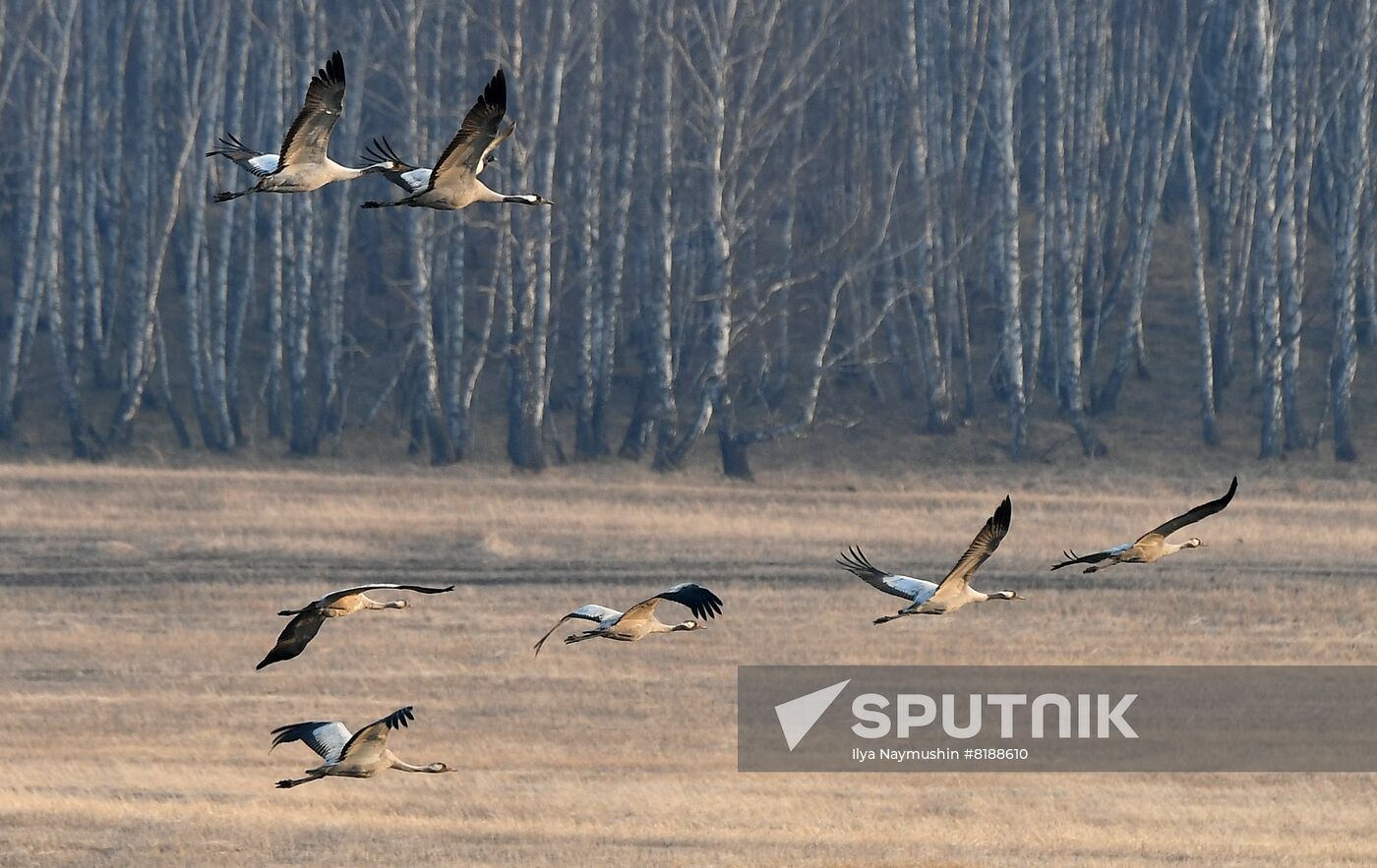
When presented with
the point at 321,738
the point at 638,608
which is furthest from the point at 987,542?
the point at 321,738

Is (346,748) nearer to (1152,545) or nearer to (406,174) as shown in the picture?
(406,174)

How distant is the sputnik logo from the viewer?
56.6ft

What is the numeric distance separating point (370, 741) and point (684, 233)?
28042 mm

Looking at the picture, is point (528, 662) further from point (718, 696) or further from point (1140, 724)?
point (1140, 724)

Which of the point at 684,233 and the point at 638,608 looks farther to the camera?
the point at 684,233

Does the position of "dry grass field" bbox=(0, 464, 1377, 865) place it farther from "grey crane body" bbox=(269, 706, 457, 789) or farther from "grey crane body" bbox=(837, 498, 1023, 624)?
"grey crane body" bbox=(837, 498, 1023, 624)

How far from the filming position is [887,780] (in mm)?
16047

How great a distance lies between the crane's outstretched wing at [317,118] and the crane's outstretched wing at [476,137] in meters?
0.39

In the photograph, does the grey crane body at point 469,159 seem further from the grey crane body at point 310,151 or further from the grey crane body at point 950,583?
the grey crane body at point 950,583

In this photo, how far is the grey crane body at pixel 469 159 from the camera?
742 cm

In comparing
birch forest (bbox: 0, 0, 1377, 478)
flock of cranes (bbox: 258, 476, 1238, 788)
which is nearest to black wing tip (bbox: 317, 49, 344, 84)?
flock of cranes (bbox: 258, 476, 1238, 788)

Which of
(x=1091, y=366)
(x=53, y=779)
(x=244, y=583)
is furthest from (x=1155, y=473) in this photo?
(x=53, y=779)

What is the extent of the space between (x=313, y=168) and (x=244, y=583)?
629 inches

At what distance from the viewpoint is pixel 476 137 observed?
7.59m
